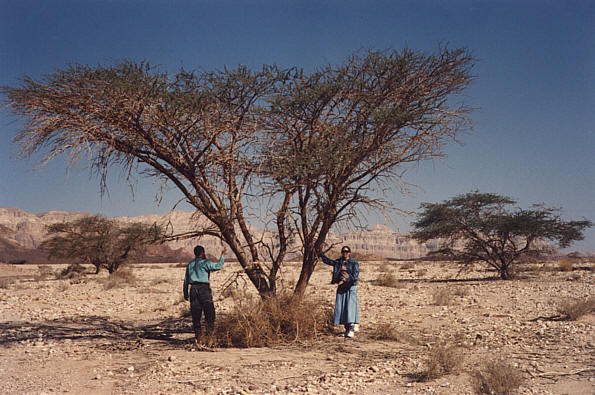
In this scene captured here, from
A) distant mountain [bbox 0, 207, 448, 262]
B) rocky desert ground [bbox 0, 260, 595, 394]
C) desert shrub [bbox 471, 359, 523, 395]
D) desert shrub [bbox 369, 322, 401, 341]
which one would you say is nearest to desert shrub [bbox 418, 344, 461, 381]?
rocky desert ground [bbox 0, 260, 595, 394]

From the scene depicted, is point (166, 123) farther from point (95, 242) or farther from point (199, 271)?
point (95, 242)

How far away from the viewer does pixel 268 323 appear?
24.2ft

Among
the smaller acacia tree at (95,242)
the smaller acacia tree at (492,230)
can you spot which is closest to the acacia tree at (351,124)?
the smaller acacia tree at (492,230)

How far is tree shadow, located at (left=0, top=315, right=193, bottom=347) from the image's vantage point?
8.38m

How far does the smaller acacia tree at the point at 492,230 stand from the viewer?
19969 millimetres

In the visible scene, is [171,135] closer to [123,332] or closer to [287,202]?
[287,202]

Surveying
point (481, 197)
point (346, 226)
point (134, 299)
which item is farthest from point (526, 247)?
point (134, 299)

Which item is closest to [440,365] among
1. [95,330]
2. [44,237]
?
[95,330]

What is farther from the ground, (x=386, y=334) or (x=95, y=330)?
→ (x=386, y=334)

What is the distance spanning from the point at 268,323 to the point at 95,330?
4450mm

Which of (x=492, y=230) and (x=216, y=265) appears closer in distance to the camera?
(x=216, y=265)

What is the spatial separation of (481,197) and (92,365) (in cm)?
2015

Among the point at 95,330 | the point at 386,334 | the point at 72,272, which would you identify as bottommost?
the point at 95,330

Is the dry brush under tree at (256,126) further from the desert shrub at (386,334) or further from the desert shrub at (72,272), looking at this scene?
the desert shrub at (72,272)
